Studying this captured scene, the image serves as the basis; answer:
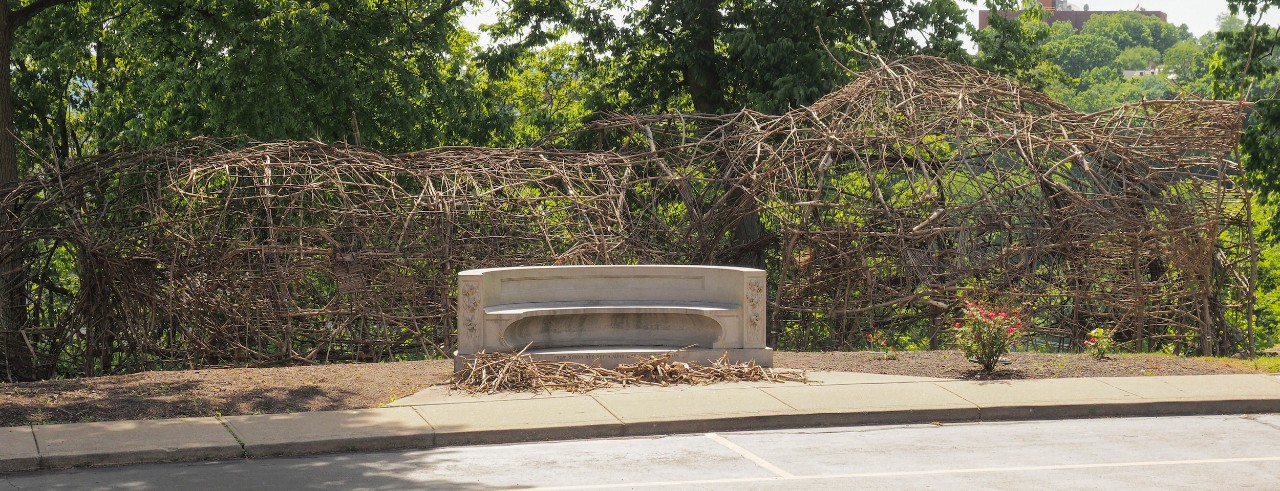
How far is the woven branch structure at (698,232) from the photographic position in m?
14.2

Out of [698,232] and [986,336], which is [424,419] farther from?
[698,232]

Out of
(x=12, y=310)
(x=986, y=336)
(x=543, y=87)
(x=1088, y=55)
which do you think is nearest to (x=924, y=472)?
(x=986, y=336)

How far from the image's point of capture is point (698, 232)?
56.3 feet

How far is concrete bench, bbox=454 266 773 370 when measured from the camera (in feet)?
40.1

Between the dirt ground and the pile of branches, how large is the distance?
54 cm

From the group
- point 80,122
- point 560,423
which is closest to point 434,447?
point 560,423

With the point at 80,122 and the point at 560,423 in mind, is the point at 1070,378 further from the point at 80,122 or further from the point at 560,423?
the point at 80,122

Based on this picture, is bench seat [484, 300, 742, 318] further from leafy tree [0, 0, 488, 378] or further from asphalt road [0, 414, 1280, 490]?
leafy tree [0, 0, 488, 378]

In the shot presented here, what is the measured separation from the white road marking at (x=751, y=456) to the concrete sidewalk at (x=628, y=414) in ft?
1.23

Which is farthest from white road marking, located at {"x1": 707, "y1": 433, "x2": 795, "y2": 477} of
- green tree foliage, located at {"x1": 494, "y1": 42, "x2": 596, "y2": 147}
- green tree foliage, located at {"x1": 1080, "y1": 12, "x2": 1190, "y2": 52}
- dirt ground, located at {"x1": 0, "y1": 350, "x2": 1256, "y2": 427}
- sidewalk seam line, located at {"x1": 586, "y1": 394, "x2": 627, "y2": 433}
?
green tree foliage, located at {"x1": 1080, "y1": 12, "x2": 1190, "y2": 52}

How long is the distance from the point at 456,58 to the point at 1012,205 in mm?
17712

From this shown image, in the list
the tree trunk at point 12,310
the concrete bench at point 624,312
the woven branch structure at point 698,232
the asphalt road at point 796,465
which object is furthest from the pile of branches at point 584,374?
the tree trunk at point 12,310

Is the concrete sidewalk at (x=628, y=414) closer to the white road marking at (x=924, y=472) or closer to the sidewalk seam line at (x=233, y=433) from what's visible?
the sidewalk seam line at (x=233, y=433)

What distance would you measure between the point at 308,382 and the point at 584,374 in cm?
255
